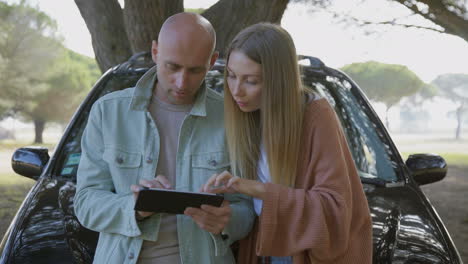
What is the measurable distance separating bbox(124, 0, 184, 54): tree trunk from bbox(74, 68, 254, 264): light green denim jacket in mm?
4006

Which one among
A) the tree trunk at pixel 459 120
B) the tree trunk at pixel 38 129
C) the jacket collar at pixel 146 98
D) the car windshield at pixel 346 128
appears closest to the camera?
the jacket collar at pixel 146 98

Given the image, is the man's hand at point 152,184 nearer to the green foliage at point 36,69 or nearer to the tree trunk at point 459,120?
the green foliage at point 36,69

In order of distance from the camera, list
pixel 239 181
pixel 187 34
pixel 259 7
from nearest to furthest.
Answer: pixel 239 181 < pixel 187 34 < pixel 259 7

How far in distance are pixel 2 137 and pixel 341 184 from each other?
30.6 meters

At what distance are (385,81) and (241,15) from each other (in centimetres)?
2512

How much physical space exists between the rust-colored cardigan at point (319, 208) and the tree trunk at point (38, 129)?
29.3 m

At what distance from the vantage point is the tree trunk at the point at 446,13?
8758 mm

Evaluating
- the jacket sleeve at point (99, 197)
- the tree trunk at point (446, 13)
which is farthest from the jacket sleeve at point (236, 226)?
the tree trunk at point (446, 13)

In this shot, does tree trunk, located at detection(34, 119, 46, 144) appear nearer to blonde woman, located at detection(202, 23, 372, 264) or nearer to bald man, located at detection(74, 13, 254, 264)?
bald man, located at detection(74, 13, 254, 264)

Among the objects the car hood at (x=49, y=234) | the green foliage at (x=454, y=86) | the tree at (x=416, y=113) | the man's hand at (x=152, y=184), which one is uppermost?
the man's hand at (x=152, y=184)

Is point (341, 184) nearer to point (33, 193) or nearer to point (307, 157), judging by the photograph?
point (307, 157)

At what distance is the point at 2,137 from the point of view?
1179 inches

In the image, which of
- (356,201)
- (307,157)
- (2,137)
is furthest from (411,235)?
(2,137)

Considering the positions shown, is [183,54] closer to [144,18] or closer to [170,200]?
[170,200]
